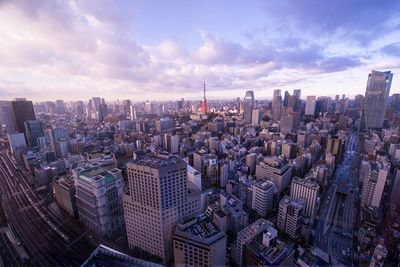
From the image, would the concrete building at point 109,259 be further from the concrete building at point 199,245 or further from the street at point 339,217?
the street at point 339,217

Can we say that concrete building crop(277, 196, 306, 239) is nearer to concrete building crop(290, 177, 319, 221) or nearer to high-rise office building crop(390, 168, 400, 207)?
concrete building crop(290, 177, 319, 221)

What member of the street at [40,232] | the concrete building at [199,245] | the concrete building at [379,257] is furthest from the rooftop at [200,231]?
the concrete building at [379,257]

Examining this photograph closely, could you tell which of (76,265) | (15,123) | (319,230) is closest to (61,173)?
(76,265)

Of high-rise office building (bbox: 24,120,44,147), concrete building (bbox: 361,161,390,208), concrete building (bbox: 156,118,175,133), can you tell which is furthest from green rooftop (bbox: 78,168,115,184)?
concrete building (bbox: 156,118,175,133)

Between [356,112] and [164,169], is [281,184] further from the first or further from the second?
[356,112]

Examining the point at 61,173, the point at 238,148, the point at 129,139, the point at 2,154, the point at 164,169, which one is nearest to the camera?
the point at 164,169

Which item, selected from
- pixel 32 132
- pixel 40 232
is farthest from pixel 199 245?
pixel 32 132

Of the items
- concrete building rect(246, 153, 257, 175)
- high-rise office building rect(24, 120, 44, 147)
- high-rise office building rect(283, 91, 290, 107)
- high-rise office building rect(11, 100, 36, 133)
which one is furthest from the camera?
high-rise office building rect(283, 91, 290, 107)
